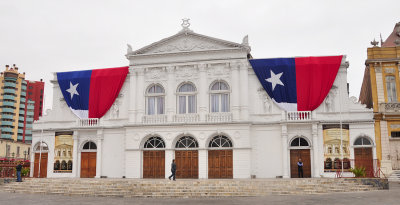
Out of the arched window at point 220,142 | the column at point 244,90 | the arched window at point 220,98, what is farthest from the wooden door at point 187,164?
the column at point 244,90

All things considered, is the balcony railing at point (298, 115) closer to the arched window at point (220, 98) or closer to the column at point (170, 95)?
the arched window at point (220, 98)

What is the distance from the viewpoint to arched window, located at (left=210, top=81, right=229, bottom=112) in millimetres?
31181

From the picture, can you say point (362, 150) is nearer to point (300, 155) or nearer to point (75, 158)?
point (300, 155)

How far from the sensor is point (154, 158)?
31.6 metres

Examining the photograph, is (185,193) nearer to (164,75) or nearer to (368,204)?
(368,204)

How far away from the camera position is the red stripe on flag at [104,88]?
109ft

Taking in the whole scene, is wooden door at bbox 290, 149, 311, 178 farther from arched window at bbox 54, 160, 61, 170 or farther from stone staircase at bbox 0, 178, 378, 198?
arched window at bbox 54, 160, 61, 170

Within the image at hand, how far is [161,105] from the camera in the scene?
32.3 meters

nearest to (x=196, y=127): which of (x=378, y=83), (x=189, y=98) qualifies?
(x=189, y=98)

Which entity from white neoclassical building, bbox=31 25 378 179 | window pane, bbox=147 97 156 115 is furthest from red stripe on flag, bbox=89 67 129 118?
window pane, bbox=147 97 156 115

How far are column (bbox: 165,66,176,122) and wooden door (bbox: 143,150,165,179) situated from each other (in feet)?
9.86

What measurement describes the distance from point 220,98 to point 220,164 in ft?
17.1

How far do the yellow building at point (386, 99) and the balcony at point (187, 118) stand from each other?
1353cm

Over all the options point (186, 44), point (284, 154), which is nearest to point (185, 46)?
point (186, 44)
